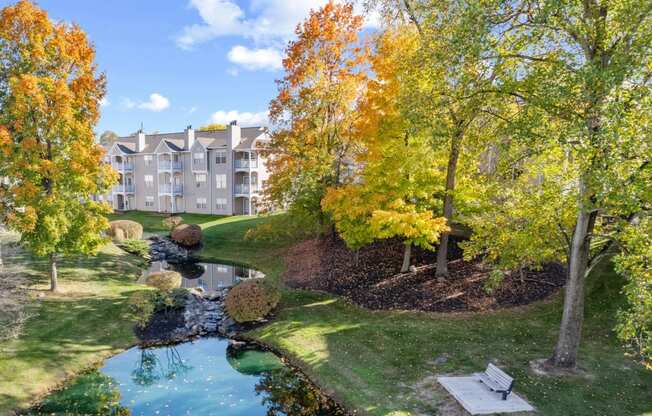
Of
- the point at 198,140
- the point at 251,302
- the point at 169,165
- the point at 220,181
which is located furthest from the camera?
the point at 169,165

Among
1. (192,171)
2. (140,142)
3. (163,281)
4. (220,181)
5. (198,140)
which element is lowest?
(163,281)

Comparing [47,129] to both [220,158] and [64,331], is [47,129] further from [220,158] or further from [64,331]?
[220,158]

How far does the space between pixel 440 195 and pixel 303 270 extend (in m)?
10.8

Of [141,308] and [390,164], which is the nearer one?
[390,164]

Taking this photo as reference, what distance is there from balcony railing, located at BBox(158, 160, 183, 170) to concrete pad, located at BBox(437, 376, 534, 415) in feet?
168

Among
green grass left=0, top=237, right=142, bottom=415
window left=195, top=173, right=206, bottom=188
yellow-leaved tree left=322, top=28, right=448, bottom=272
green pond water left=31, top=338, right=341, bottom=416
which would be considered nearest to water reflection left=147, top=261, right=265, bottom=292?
green grass left=0, top=237, right=142, bottom=415

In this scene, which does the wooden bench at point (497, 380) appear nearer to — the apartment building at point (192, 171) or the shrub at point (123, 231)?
the shrub at point (123, 231)

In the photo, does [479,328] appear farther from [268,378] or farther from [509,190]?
[268,378]

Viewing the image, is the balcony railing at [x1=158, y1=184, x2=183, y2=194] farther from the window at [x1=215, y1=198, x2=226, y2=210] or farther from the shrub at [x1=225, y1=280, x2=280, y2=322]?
the shrub at [x1=225, y1=280, x2=280, y2=322]

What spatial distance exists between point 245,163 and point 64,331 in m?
36.0

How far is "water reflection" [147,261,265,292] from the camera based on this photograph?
2680cm

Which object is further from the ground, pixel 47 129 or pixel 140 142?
pixel 140 142

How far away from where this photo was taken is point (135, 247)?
32.5 meters

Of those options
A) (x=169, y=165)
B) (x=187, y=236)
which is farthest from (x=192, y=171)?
(x=187, y=236)
